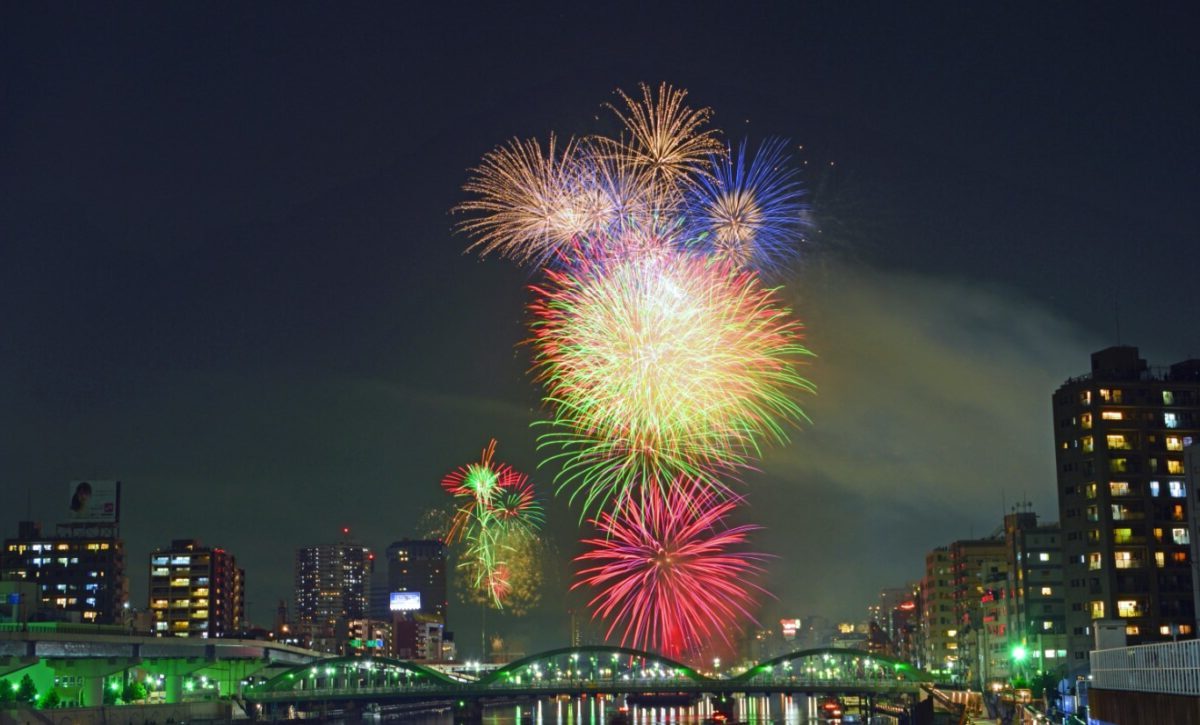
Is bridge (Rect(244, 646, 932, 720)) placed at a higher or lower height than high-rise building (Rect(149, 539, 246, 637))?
lower

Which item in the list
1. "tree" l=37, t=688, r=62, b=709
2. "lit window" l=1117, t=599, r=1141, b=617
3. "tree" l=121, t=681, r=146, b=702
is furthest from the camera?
"tree" l=121, t=681, r=146, b=702

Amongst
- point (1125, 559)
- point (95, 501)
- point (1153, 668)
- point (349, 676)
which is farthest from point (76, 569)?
point (1153, 668)

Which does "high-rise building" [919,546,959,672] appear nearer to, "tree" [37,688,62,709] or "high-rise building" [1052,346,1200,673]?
"high-rise building" [1052,346,1200,673]

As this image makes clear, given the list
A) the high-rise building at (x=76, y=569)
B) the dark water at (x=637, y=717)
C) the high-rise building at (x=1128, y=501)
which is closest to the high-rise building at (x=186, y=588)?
the high-rise building at (x=76, y=569)

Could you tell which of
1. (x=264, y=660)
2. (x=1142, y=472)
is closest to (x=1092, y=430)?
(x=1142, y=472)

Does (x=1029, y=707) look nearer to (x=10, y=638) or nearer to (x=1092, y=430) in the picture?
(x=1092, y=430)

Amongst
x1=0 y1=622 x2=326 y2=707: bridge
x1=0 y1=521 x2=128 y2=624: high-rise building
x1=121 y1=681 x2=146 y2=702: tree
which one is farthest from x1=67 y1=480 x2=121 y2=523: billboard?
x1=121 y1=681 x2=146 y2=702: tree
